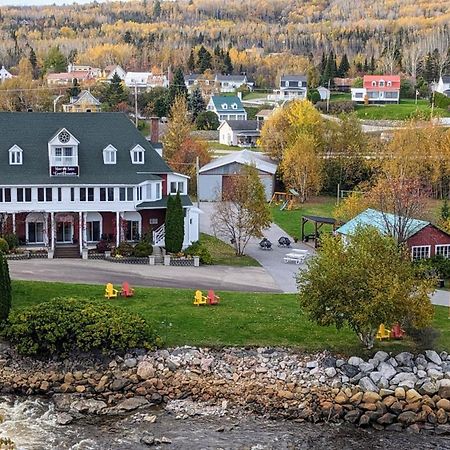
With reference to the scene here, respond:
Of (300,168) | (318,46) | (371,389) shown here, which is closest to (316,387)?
(371,389)

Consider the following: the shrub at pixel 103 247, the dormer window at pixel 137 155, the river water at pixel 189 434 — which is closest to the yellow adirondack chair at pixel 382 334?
the river water at pixel 189 434

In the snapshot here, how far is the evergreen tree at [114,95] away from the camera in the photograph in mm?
93438

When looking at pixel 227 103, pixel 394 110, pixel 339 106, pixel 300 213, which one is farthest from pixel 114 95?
pixel 300 213

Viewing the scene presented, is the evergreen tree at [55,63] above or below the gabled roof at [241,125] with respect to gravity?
above

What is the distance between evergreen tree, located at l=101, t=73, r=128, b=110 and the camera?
3679 inches

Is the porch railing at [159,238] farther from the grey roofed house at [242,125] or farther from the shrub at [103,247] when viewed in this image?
the grey roofed house at [242,125]

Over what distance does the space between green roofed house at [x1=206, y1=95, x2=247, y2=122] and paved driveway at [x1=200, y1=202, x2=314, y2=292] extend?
4595 cm

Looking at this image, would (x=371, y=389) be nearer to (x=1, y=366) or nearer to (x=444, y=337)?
(x=444, y=337)

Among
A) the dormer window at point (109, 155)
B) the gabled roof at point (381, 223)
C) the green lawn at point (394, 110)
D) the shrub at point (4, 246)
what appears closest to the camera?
the gabled roof at point (381, 223)

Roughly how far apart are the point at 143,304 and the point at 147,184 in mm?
11467

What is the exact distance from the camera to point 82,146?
4088 cm

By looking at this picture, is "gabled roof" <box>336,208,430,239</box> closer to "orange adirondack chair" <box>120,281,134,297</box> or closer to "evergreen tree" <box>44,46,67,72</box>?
"orange adirondack chair" <box>120,281,134,297</box>

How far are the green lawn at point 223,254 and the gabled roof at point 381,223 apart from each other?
4538mm

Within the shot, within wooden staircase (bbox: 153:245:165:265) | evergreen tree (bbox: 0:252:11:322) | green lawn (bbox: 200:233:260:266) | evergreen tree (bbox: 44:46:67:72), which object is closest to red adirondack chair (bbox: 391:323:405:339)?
green lawn (bbox: 200:233:260:266)
